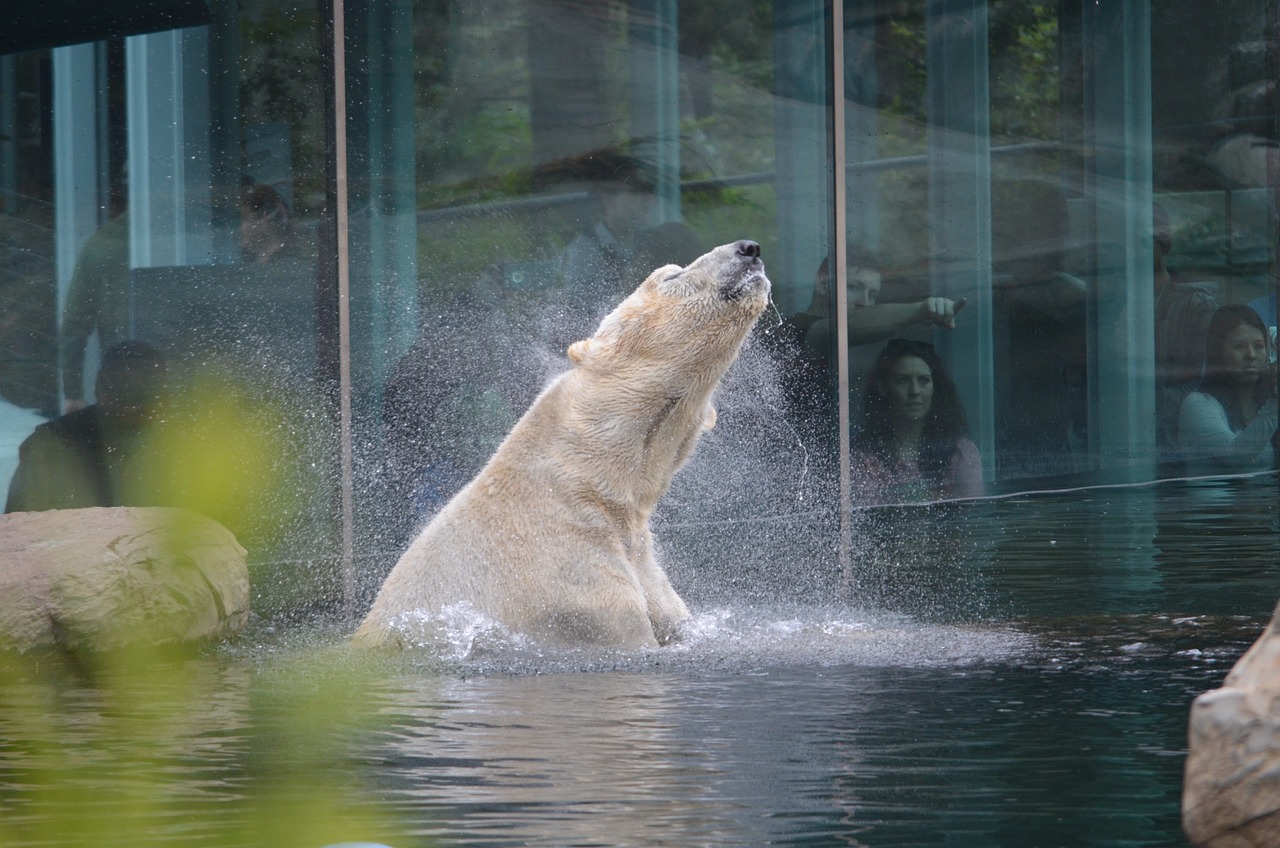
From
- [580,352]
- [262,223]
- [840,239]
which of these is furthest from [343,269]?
[580,352]

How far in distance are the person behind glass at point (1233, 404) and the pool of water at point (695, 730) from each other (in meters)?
6.77

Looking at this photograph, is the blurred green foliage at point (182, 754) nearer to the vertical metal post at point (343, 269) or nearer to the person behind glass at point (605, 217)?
the vertical metal post at point (343, 269)

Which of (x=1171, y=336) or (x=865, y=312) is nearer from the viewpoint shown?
(x=865, y=312)

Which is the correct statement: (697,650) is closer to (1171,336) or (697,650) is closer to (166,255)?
(166,255)

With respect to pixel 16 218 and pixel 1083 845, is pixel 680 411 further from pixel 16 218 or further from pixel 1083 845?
pixel 16 218

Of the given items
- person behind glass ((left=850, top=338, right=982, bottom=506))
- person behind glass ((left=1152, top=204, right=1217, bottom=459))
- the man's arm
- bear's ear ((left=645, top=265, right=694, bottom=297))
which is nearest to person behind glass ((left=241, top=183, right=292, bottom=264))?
the man's arm

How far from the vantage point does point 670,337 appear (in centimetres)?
507

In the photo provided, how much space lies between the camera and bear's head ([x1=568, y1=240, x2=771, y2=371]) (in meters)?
5.03

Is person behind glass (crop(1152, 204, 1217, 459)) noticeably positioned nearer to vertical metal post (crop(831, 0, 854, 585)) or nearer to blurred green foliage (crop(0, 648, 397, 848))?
vertical metal post (crop(831, 0, 854, 585))

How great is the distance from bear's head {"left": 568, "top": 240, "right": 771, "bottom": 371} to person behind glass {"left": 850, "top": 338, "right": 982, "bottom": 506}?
A: 5874 mm

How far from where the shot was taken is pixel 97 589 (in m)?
5.27

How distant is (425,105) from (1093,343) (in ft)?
19.5

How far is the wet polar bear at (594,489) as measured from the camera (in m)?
4.94

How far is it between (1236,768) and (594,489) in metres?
2.99
